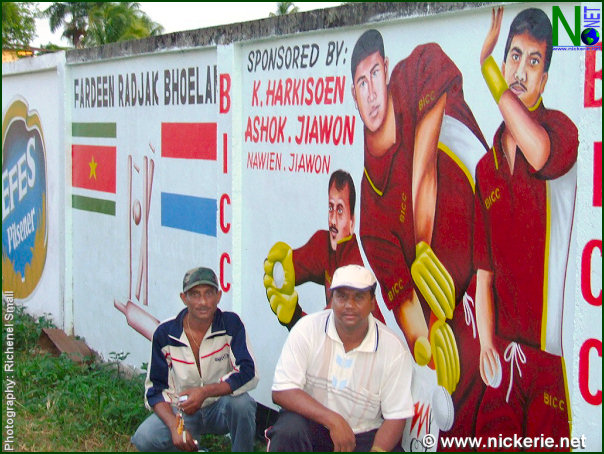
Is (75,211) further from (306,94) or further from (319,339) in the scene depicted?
(319,339)

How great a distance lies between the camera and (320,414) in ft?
12.3

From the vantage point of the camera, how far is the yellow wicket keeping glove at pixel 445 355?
3.85m

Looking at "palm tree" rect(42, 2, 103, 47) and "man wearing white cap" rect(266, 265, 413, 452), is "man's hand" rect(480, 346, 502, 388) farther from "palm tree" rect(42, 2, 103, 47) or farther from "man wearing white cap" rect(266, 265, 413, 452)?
"palm tree" rect(42, 2, 103, 47)

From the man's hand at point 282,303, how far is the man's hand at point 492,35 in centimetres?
186

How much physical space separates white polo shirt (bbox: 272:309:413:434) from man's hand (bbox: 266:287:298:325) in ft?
3.40

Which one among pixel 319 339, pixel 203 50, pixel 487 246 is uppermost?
pixel 203 50

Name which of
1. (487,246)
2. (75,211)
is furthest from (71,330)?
(487,246)

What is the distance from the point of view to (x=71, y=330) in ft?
25.2

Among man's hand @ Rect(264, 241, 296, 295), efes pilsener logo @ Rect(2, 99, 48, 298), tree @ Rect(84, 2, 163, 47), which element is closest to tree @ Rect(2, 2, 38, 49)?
tree @ Rect(84, 2, 163, 47)

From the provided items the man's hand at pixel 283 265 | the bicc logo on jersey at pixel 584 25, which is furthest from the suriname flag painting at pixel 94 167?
the bicc logo on jersey at pixel 584 25

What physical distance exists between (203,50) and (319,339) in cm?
247

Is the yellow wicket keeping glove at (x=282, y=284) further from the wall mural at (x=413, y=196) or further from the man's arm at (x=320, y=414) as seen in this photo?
the man's arm at (x=320, y=414)

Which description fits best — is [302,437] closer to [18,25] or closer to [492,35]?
[492,35]

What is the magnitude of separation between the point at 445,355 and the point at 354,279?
0.54 meters
